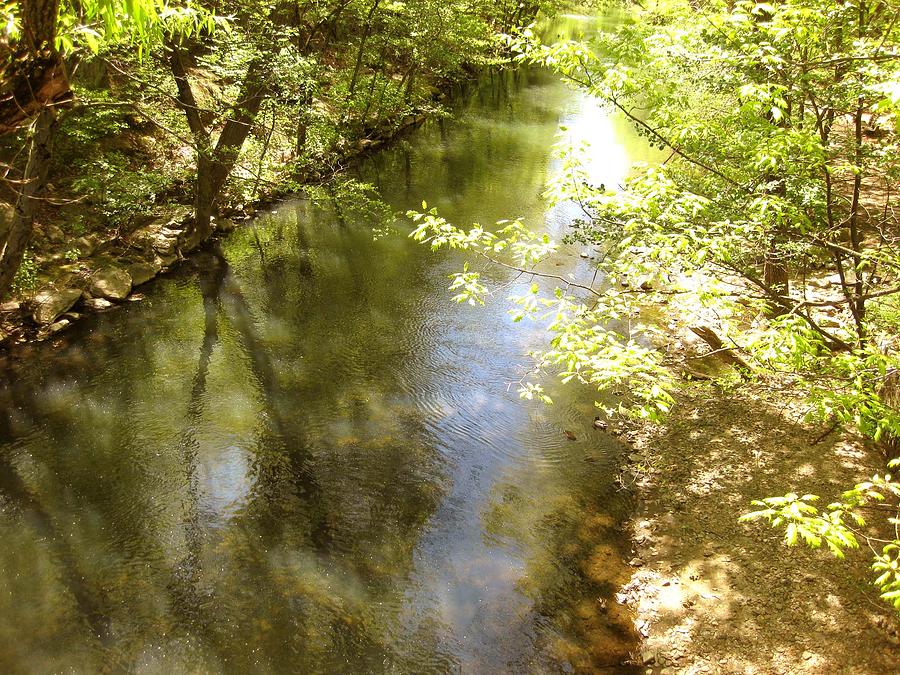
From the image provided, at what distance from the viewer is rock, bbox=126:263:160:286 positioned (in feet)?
38.4

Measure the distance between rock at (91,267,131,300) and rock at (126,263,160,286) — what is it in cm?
20

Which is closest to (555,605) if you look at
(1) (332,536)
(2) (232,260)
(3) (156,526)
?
(1) (332,536)

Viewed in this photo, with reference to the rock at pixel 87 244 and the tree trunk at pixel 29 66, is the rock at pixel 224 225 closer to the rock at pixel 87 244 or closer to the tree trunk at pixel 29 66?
the rock at pixel 87 244

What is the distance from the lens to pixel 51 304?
1003 centimetres

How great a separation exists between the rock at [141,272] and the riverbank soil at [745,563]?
33.8 feet

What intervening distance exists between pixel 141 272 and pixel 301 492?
722cm

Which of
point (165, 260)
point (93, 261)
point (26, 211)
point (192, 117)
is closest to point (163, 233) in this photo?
point (165, 260)

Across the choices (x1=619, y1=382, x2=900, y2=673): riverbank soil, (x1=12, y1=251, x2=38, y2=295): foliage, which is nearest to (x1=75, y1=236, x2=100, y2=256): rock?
(x1=12, y1=251, x2=38, y2=295): foliage

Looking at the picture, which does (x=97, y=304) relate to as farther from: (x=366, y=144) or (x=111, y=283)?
(x=366, y=144)

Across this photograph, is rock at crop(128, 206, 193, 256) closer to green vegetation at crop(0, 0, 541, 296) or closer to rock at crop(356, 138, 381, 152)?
green vegetation at crop(0, 0, 541, 296)

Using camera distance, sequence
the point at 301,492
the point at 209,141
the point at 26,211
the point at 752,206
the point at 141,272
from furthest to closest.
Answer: the point at 141,272 → the point at 209,141 → the point at 301,492 → the point at 26,211 → the point at 752,206

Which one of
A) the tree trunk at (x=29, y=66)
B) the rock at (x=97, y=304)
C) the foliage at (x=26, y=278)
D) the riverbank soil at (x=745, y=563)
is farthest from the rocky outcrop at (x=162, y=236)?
the tree trunk at (x=29, y=66)

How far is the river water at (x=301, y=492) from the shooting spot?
5762mm

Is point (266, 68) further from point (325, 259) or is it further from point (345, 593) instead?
point (345, 593)
